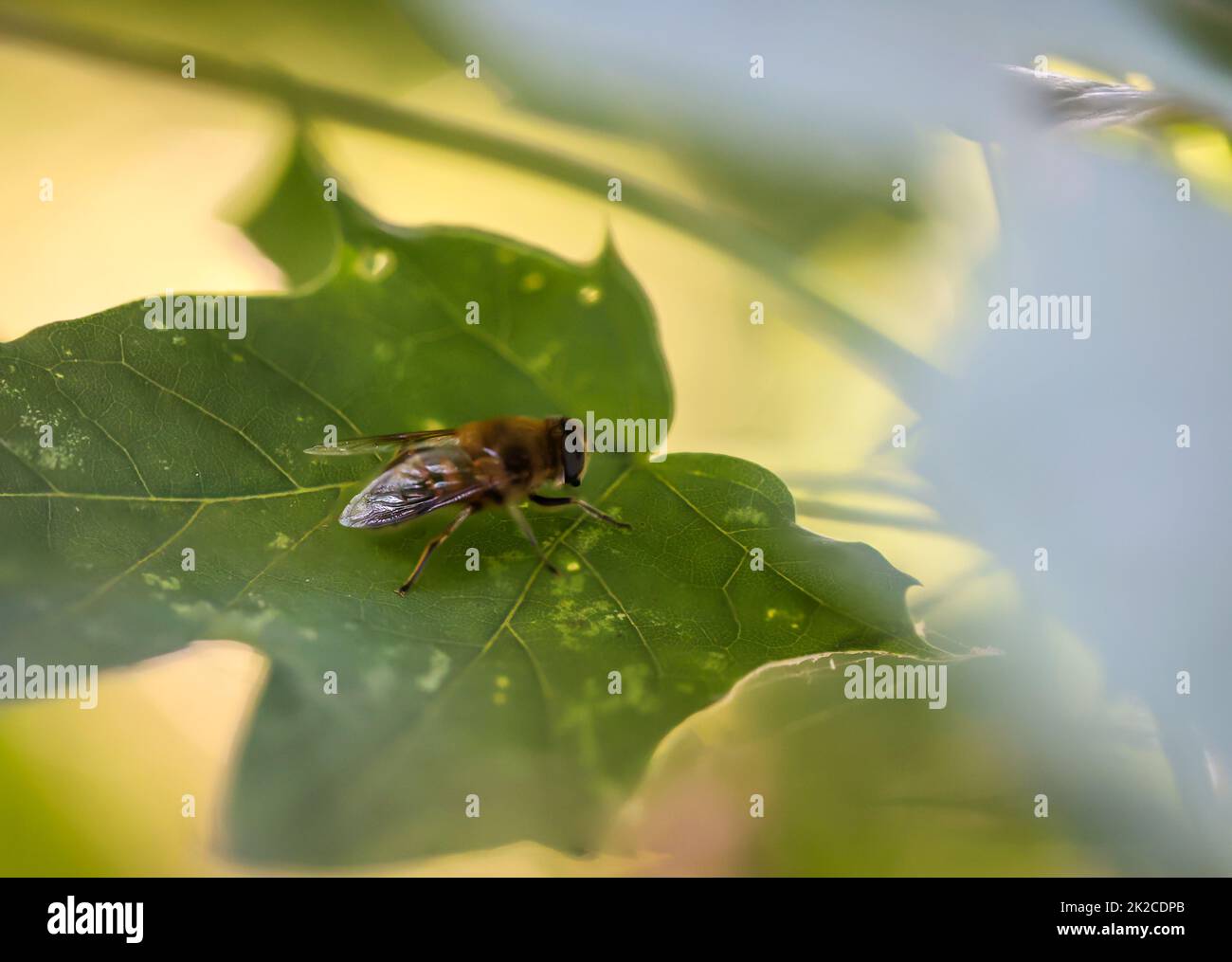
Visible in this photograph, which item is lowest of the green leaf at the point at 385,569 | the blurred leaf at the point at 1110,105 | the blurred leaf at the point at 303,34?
the green leaf at the point at 385,569

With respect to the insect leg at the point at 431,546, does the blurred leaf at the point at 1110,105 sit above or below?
above

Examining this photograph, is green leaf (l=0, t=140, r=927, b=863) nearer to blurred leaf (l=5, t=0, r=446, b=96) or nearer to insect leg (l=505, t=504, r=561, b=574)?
insect leg (l=505, t=504, r=561, b=574)

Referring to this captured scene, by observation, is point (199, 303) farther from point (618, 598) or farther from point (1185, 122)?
point (1185, 122)

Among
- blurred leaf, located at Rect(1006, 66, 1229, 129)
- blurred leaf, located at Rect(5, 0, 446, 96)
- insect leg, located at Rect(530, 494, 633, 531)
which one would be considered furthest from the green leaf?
blurred leaf, located at Rect(5, 0, 446, 96)

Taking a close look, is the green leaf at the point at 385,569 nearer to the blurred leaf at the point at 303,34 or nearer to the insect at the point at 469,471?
the insect at the point at 469,471

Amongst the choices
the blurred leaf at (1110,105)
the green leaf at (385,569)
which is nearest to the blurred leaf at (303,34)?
the green leaf at (385,569)

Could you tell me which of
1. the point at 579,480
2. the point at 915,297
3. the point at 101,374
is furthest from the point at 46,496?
the point at 915,297

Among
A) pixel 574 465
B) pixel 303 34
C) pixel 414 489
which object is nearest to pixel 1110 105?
pixel 574 465
